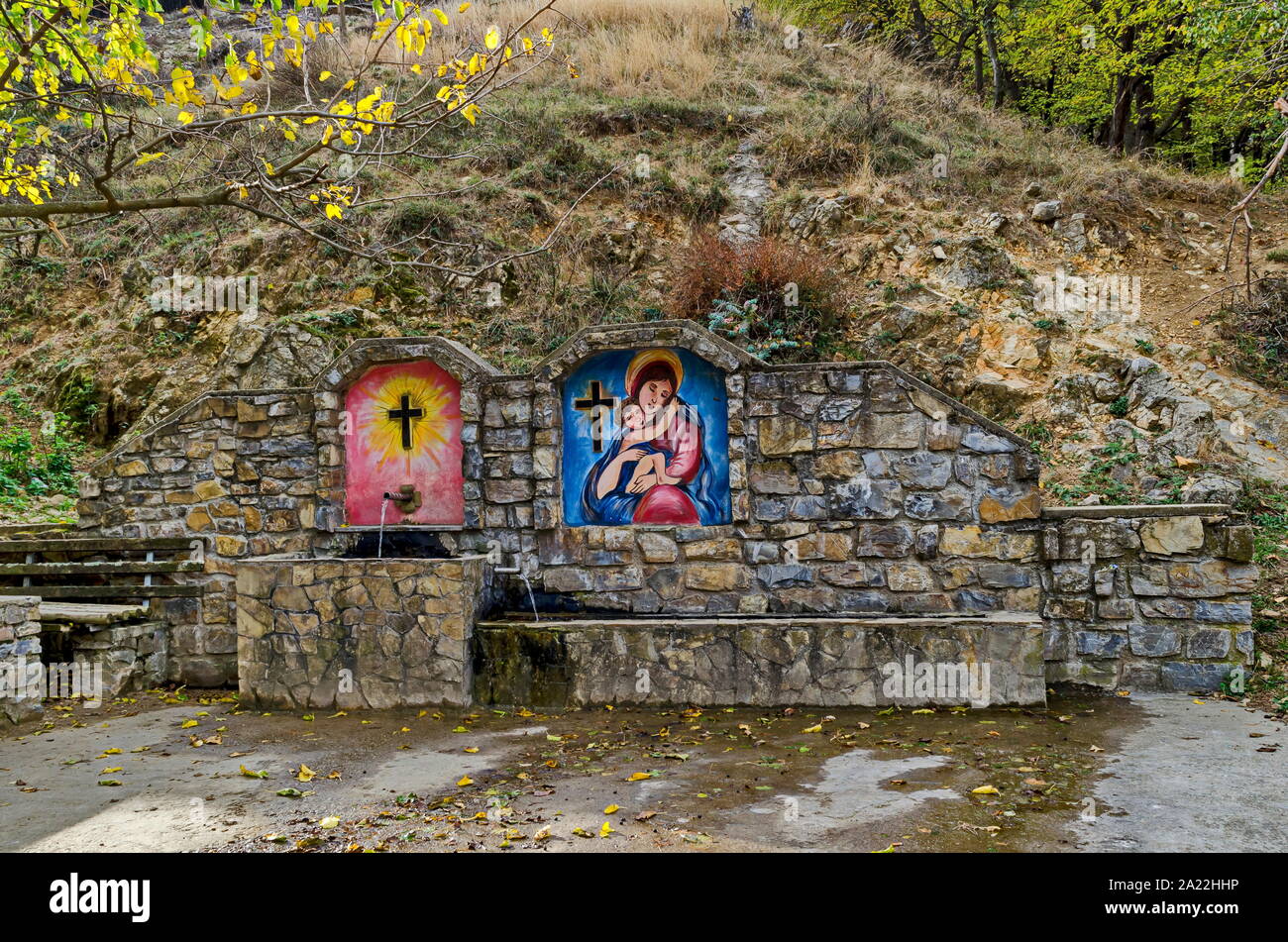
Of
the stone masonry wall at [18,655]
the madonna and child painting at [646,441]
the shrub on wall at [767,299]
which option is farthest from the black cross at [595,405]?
the stone masonry wall at [18,655]

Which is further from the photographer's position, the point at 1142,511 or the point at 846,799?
the point at 1142,511

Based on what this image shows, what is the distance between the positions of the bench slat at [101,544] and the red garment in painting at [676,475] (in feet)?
14.3

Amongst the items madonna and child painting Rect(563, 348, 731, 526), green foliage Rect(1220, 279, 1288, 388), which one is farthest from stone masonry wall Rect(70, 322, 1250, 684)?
green foliage Rect(1220, 279, 1288, 388)

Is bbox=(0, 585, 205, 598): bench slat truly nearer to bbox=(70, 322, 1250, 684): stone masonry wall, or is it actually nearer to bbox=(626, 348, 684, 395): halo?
bbox=(70, 322, 1250, 684): stone masonry wall

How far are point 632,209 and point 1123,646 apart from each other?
9.40m

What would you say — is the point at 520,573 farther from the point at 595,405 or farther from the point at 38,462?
the point at 38,462

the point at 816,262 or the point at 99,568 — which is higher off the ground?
the point at 816,262

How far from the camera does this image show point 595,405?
25.2 ft

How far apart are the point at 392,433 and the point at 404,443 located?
0.15 meters

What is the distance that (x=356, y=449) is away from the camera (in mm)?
8109

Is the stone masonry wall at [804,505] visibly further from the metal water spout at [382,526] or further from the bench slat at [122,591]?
the bench slat at [122,591]

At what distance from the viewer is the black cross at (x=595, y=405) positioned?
7688mm

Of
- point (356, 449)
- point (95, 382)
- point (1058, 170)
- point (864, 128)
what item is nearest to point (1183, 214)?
point (1058, 170)

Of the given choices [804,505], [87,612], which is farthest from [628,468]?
[87,612]
